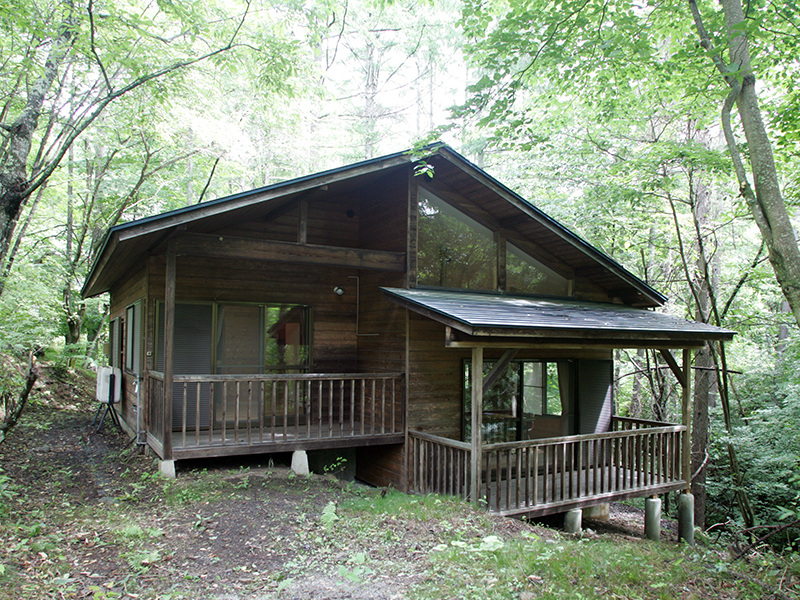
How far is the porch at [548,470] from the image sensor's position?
23.5 ft

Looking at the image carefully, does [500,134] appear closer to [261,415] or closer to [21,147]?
[261,415]

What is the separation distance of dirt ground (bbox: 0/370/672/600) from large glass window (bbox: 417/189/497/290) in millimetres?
3597

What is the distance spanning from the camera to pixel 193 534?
17.6 ft

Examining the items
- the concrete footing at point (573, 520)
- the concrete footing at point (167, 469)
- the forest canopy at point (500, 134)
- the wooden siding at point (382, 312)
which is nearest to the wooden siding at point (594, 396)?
the forest canopy at point (500, 134)

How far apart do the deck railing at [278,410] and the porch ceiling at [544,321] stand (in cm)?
161

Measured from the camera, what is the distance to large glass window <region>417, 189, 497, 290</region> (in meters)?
8.88

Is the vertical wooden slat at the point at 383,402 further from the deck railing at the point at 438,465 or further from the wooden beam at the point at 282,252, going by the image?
the wooden beam at the point at 282,252

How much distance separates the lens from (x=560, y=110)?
12.4 m

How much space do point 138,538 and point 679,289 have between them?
48.5 ft

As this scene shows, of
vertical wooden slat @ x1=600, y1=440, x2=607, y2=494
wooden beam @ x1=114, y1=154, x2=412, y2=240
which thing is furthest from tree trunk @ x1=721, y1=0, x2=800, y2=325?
wooden beam @ x1=114, y1=154, x2=412, y2=240

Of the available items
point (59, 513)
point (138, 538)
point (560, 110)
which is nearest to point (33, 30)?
point (59, 513)

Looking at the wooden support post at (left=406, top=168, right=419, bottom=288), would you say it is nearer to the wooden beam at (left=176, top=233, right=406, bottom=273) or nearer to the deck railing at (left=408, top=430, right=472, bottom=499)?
the wooden beam at (left=176, top=233, right=406, bottom=273)

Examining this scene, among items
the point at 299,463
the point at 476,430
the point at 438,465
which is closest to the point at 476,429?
the point at 476,430

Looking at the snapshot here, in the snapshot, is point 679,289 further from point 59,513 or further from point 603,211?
point 59,513
